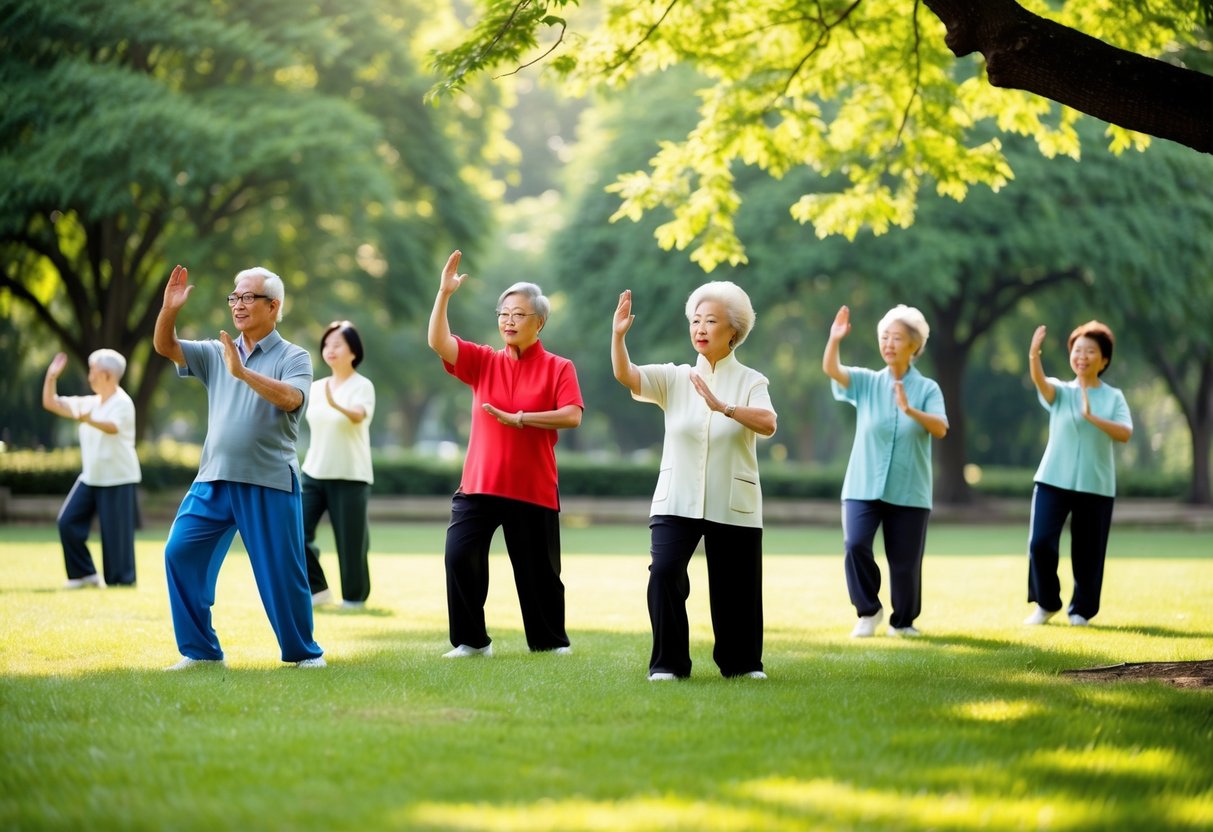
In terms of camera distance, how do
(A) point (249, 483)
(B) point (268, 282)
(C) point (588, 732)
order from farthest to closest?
(B) point (268, 282) < (A) point (249, 483) < (C) point (588, 732)

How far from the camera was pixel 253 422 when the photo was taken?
812 centimetres

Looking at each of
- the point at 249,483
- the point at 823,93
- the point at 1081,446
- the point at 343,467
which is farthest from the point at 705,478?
Result: the point at 823,93

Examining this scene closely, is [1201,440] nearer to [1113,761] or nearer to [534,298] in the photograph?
[534,298]

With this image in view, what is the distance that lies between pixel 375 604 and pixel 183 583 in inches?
187

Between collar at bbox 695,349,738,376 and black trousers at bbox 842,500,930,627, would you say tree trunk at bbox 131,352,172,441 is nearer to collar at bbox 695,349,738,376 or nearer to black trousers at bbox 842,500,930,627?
black trousers at bbox 842,500,930,627

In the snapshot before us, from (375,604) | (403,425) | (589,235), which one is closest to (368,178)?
(589,235)

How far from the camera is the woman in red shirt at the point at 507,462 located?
29.2 feet

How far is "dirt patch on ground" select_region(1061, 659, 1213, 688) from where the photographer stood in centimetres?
808

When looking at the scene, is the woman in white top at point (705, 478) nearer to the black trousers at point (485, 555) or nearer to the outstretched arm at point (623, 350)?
the outstretched arm at point (623, 350)

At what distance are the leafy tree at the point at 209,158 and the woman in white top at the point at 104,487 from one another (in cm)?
1099

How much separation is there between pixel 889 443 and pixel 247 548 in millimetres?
4957

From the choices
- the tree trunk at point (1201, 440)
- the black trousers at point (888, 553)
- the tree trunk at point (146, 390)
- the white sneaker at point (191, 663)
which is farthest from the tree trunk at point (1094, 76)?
the tree trunk at point (1201, 440)

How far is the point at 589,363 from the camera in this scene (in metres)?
47.7

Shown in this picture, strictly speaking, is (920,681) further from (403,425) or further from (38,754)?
(403,425)
